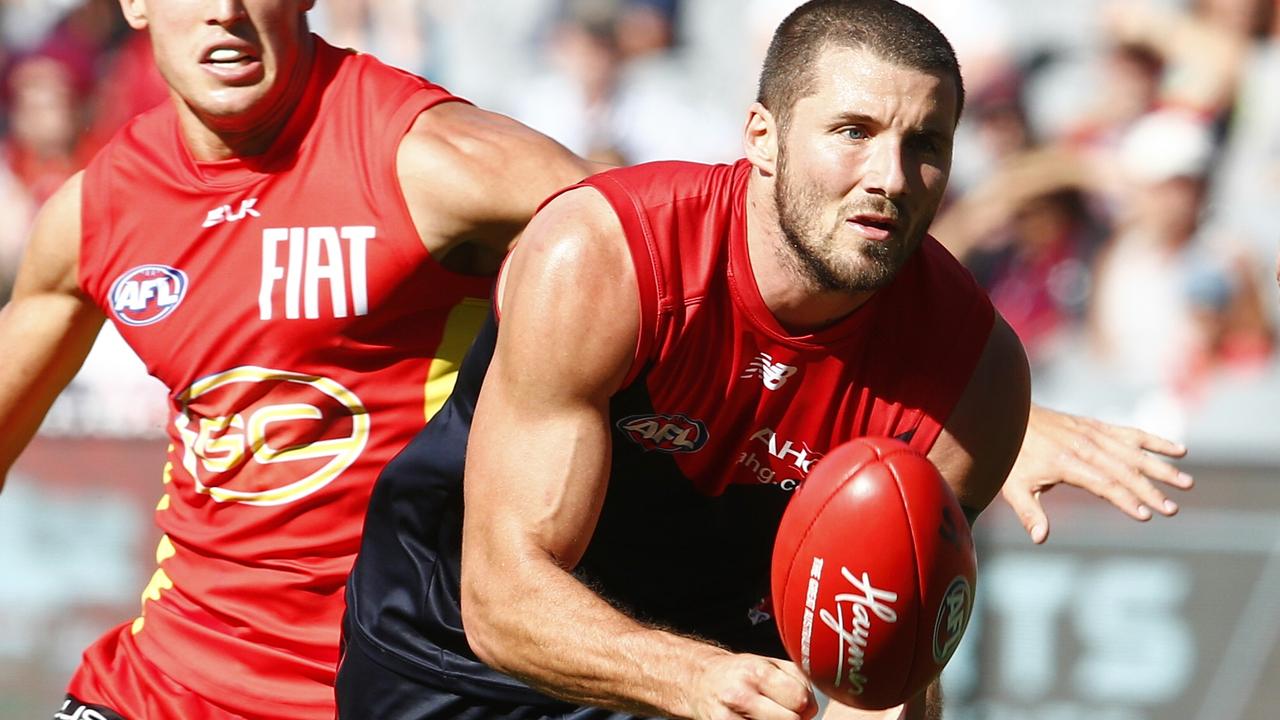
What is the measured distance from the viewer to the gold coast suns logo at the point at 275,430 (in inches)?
148

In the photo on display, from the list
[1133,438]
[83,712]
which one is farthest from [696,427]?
[83,712]

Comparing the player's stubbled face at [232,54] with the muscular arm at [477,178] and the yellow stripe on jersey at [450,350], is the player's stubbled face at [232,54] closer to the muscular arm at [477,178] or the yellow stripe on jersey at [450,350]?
the muscular arm at [477,178]

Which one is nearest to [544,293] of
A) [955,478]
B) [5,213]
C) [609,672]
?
[609,672]

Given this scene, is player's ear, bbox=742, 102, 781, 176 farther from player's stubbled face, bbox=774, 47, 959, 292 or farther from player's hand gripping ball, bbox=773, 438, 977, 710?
player's hand gripping ball, bbox=773, 438, 977, 710

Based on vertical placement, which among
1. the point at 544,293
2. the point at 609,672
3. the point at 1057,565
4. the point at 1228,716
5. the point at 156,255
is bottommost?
the point at 1228,716

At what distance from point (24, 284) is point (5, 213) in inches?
164

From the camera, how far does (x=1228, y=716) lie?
700cm

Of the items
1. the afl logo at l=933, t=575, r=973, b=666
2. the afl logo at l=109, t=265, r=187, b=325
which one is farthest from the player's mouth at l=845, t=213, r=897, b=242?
the afl logo at l=109, t=265, r=187, b=325

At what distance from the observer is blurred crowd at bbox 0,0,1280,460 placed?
23.0 feet

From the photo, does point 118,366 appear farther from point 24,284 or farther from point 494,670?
point 494,670

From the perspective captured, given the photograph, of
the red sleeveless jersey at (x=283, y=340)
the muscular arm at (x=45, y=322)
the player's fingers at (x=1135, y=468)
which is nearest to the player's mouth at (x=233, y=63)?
the red sleeveless jersey at (x=283, y=340)

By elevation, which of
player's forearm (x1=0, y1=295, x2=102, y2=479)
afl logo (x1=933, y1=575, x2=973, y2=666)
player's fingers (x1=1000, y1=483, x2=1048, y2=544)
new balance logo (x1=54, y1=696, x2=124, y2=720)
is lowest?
new balance logo (x1=54, y1=696, x2=124, y2=720)

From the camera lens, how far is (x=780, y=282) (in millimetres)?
3203

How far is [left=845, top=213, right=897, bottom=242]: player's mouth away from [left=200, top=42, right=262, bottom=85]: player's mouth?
4.86 ft
